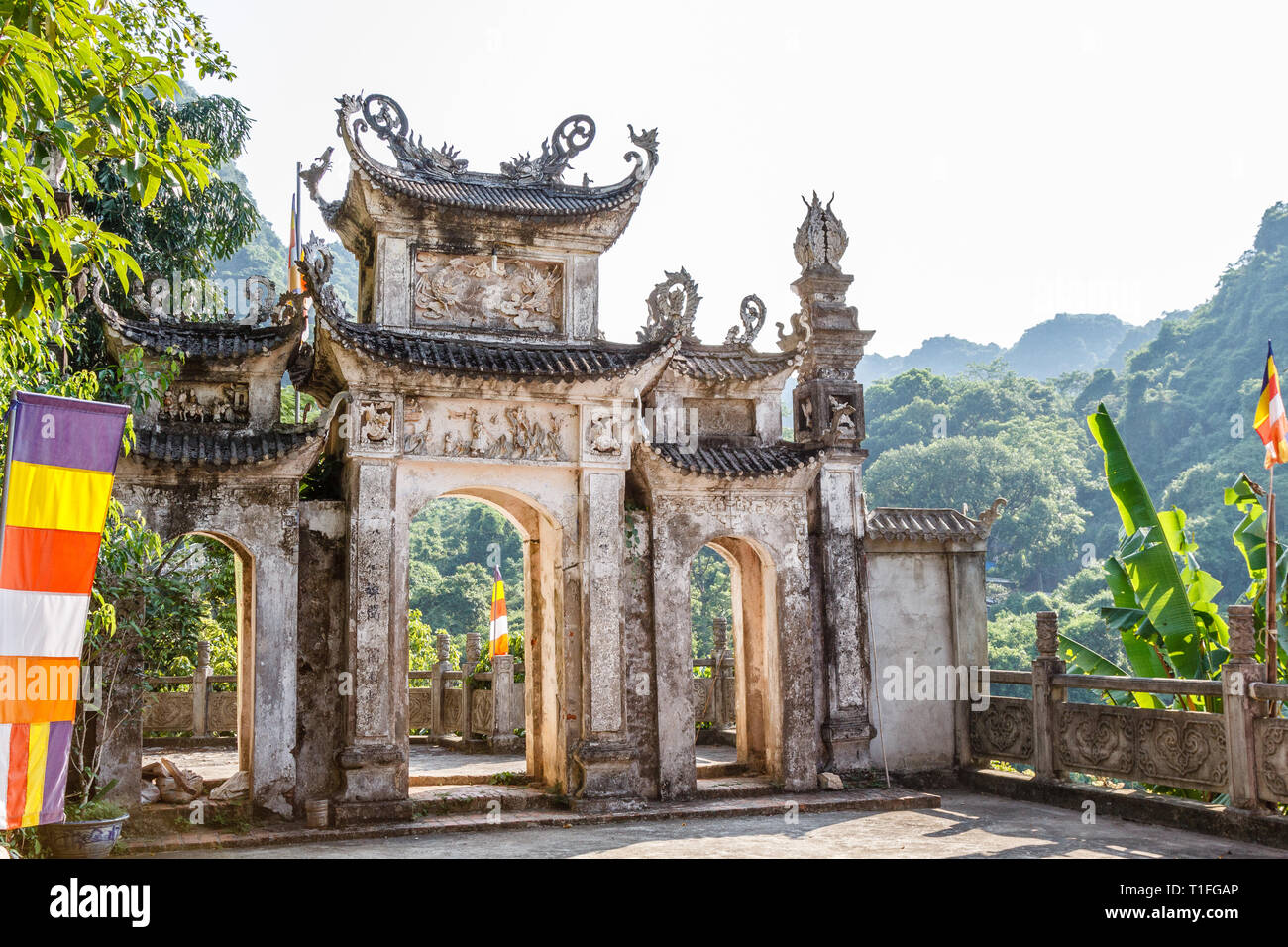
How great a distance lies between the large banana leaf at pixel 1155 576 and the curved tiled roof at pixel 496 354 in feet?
17.6

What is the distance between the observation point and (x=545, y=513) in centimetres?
1317

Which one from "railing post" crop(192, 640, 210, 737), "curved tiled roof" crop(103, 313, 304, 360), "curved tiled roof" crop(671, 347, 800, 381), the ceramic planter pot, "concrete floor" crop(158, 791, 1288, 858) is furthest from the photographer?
"railing post" crop(192, 640, 210, 737)

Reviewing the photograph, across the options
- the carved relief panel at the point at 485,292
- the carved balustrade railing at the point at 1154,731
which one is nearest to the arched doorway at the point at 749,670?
the carved balustrade railing at the point at 1154,731

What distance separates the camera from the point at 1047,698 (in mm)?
13148

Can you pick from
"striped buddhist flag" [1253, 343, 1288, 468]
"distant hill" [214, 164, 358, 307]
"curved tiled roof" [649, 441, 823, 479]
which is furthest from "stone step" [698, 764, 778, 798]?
"distant hill" [214, 164, 358, 307]

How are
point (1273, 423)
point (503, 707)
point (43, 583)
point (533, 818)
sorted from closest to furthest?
point (43, 583) → point (1273, 423) → point (533, 818) → point (503, 707)

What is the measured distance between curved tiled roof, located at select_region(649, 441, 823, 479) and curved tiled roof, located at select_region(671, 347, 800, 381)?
859mm

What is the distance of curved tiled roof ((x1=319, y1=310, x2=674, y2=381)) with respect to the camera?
40.6 feet

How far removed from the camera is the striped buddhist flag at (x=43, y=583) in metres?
6.62

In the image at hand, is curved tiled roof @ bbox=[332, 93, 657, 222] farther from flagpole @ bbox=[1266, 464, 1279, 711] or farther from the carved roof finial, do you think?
flagpole @ bbox=[1266, 464, 1279, 711]

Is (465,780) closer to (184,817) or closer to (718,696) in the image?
(184,817)

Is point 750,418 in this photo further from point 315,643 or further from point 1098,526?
point 1098,526

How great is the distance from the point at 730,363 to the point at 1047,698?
17.7 feet

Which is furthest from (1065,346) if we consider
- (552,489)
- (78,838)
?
(78,838)
